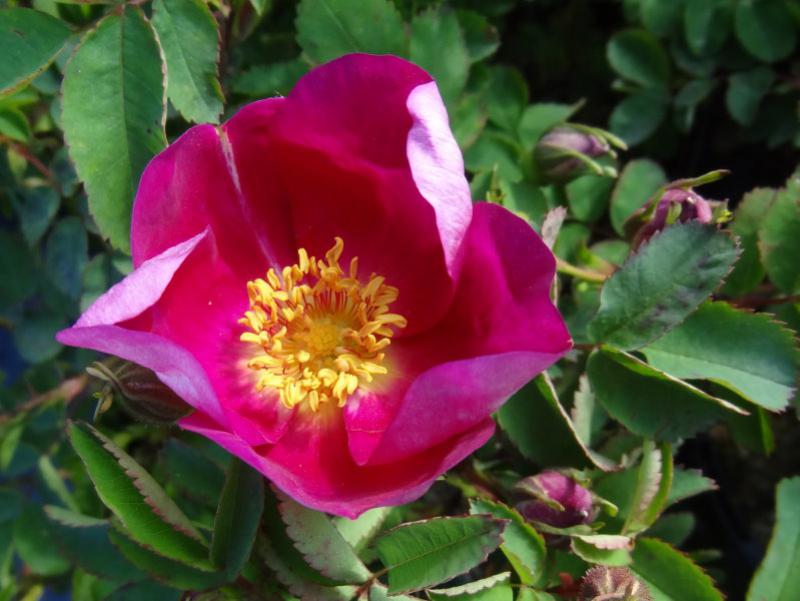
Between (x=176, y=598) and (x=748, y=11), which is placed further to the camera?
(x=748, y=11)

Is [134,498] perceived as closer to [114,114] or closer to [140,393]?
[140,393]

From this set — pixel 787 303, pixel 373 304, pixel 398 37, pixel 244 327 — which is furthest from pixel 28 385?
pixel 787 303

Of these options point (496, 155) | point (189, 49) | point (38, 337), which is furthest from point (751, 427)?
point (38, 337)

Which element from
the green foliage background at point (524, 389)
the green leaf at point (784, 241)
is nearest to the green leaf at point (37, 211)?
the green foliage background at point (524, 389)

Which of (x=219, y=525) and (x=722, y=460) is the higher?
(x=219, y=525)

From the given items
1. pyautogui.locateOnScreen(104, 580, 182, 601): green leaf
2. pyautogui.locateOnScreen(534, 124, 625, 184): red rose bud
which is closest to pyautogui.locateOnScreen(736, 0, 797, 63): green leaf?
pyautogui.locateOnScreen(534, 124, 625, 184): red rose bud

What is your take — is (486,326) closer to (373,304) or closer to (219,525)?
(373,304)

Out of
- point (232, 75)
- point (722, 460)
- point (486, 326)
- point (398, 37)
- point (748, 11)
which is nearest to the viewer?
point (486, 326)

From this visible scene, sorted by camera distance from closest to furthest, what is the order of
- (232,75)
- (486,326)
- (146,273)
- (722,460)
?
(146,273) < (486,326) < (232,75) < (722,460)
